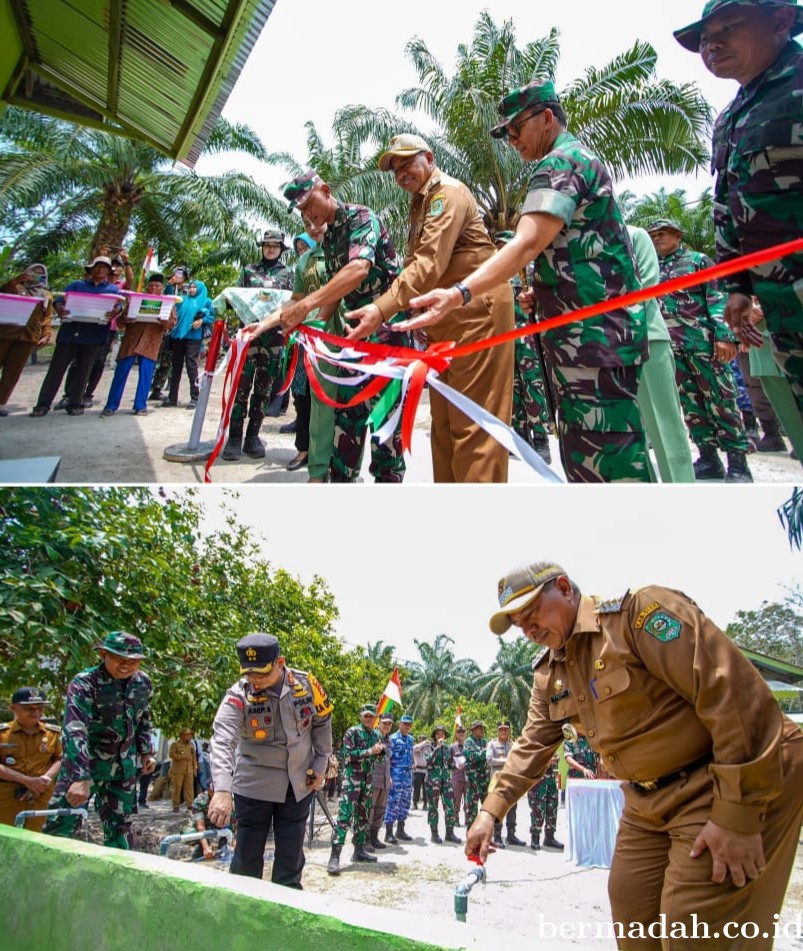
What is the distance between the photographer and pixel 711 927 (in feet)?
7.30

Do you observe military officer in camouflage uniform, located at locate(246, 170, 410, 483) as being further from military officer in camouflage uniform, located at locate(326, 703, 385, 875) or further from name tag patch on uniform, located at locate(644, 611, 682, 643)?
military officer in camouflage uniform, located at locate(326, 703, 385, 875)

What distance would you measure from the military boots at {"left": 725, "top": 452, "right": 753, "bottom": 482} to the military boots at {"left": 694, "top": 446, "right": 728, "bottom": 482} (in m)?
0.16

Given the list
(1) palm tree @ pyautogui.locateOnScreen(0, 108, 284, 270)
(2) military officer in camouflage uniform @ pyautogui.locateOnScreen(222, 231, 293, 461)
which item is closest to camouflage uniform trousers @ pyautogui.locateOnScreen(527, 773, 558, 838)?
(2) military officer in camouflage uniform @ pyautogui.locateOnScreen(222, 231, 293, 461)

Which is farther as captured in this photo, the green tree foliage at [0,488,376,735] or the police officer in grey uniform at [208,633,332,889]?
the green tree foliage at [0,488,376,735]

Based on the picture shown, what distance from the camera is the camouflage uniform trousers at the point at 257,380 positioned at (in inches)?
270

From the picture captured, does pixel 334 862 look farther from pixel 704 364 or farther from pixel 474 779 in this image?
pixel 704 364

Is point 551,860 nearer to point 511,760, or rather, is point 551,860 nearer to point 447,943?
point 511,760

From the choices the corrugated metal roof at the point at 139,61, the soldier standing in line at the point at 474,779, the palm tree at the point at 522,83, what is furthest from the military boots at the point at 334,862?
the palm tree at the point at 522,83

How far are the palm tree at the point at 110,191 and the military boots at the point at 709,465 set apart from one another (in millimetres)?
15789

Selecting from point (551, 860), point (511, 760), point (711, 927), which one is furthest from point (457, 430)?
point (551, 860)

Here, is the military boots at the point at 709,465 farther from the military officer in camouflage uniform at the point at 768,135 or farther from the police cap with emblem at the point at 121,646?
the police cap with emblem at the point at 121,646

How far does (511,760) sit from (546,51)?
50.4 feet

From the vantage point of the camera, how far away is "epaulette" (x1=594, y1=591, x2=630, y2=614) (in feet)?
8.34

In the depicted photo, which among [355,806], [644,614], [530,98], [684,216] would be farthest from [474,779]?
[684,216]
